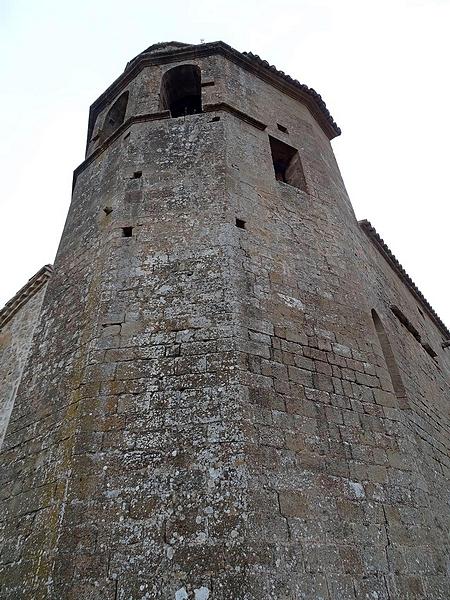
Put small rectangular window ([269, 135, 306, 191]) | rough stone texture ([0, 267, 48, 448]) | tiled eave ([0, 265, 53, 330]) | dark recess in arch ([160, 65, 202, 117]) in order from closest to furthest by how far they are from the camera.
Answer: rough stone texture ([0, 267, 48, 448]), small rectangular window ([269, 135, 306, 191]), tiled eave ([0, 265, 53, 330]), dark recess in arch ([160, 65, 202, 117])

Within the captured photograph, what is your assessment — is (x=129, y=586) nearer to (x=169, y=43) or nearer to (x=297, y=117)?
(x=297, y=117)

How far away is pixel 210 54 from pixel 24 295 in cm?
468

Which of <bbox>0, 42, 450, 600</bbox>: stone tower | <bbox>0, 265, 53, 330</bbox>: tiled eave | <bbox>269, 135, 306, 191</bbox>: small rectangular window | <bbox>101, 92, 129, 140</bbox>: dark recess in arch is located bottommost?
<bbox>0, 42, 450, 600</bbox>: stone tower

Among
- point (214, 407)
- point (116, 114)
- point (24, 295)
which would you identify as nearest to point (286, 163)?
point (116, 114)

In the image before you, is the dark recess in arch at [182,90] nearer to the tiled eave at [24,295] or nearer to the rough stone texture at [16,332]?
the tiled eave at [24,295]

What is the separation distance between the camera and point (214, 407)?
3326mm

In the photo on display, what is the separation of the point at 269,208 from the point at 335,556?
3449 mm

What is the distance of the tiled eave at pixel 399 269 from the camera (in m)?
7.73

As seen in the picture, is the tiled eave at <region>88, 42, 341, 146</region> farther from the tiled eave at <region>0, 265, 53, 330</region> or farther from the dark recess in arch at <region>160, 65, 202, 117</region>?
the tiled eave at <region>0, 265, 53, 330</region>

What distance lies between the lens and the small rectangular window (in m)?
6.38

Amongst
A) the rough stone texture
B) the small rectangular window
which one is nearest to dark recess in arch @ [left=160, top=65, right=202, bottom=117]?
the small rectangular window

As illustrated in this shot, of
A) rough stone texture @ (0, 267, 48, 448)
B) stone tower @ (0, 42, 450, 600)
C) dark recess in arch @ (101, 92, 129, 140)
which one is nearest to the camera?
stone tower @ (0, 42, 450, 600)

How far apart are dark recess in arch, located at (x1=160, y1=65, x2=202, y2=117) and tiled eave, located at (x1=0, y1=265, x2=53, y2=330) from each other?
3.20m

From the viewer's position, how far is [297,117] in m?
7.40
